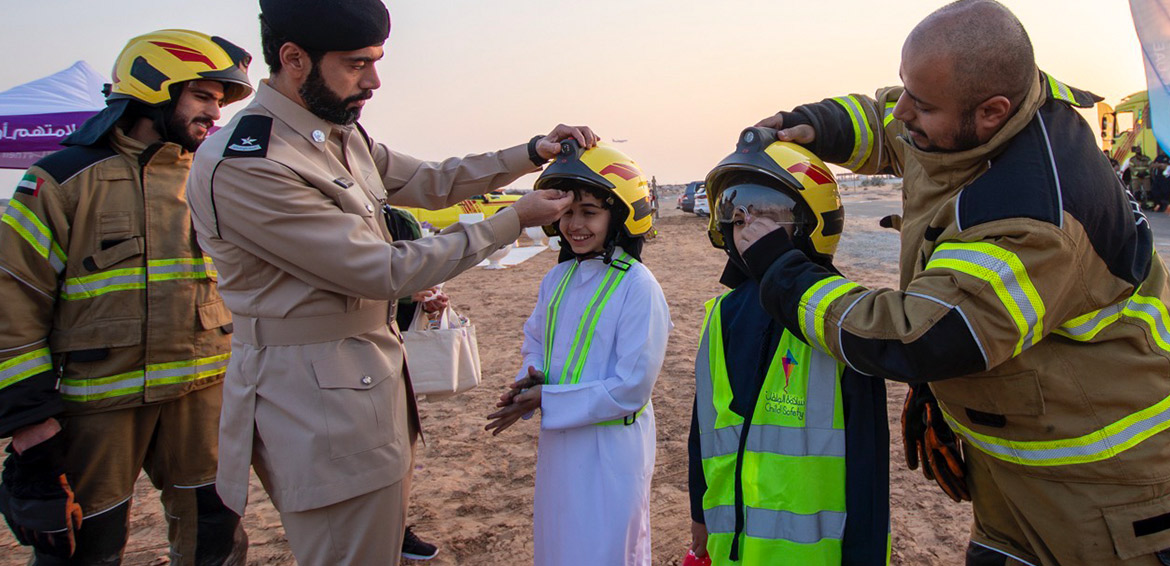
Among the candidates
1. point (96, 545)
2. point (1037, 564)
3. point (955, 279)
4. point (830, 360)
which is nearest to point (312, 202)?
point (830, 360)

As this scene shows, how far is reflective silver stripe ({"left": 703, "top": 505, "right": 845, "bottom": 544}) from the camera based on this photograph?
2211mm

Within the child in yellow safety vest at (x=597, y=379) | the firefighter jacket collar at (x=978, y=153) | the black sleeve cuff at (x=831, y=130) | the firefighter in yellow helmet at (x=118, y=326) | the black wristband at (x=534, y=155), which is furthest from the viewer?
the black wristband at (x=534, y=155)

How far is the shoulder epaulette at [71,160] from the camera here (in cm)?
314

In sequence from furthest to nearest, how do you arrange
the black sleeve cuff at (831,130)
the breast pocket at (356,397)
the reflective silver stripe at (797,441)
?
the black sleeve cuff at (831,130) → the breast pocket at (356,397) → the reflective silver stripe at (797,441)

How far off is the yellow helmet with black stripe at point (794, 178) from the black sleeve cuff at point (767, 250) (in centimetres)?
25

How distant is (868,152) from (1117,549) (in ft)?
4.71

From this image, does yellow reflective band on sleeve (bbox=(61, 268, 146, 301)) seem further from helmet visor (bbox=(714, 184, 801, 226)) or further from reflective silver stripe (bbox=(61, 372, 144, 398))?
helmet visor (bbox=(714, 184, 801, 226))

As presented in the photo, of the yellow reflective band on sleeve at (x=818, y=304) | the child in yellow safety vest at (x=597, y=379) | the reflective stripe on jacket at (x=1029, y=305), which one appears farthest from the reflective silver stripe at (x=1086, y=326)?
the child in yellow safety vest at (x=597, y=379)

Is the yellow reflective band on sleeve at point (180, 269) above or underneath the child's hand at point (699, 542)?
above

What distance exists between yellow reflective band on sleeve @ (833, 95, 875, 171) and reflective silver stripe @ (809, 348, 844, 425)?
2.55ft

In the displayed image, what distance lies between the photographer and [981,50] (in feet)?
5.74

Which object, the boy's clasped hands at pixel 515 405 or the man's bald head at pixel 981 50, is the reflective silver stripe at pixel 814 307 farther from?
the boy's clasped hands at pixel 515 405

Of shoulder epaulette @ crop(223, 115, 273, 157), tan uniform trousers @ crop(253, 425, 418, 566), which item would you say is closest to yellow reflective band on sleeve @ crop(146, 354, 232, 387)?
tan uniform trousers @ crop(253, 425, 418, 566)

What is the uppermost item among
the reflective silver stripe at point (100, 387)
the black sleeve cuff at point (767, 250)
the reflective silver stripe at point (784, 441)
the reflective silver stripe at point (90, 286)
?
the black sleeve cuff at point (767, 250)
